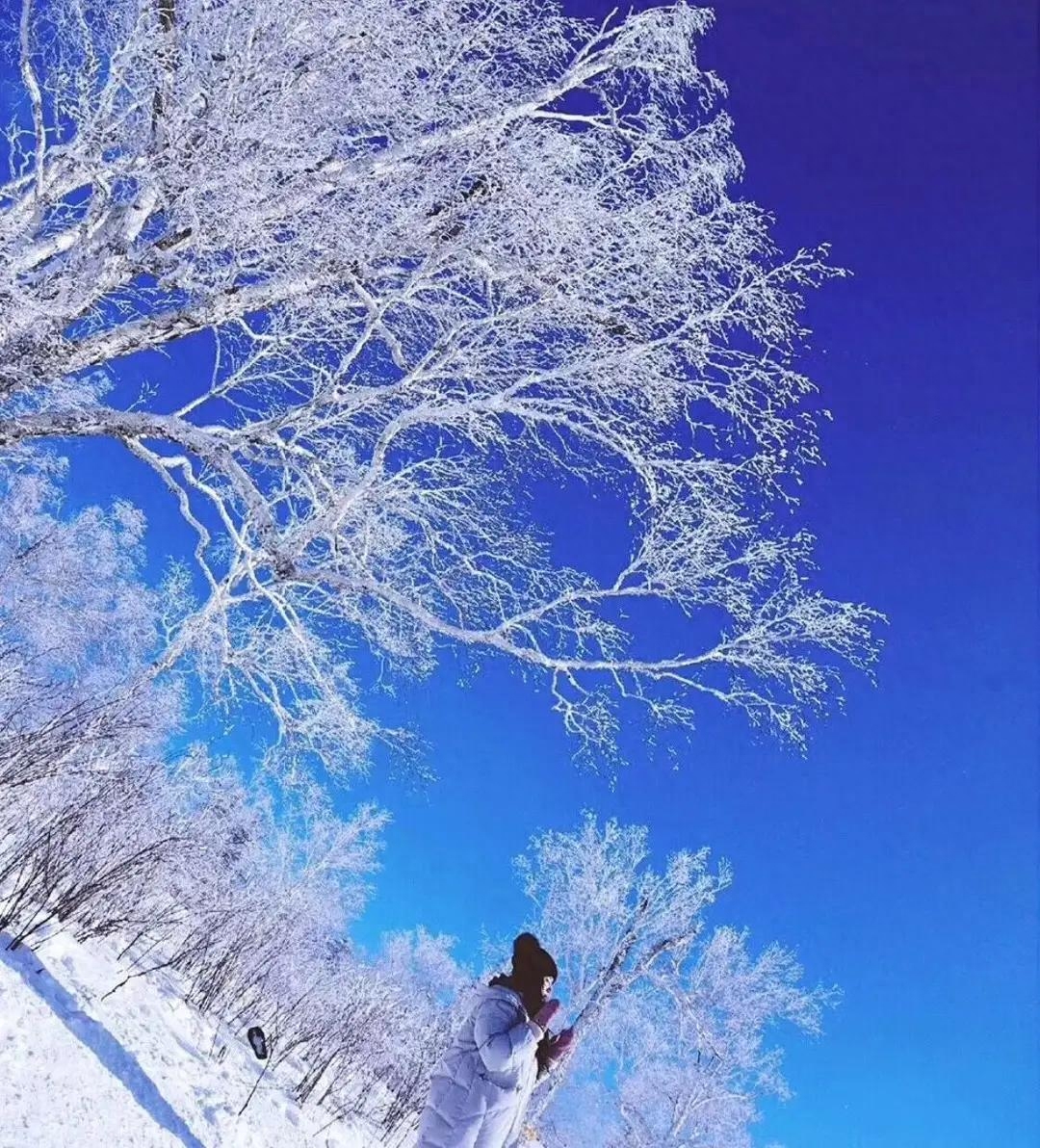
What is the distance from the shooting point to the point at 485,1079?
3873mm

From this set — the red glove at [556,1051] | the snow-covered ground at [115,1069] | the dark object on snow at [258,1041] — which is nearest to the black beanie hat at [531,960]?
the red glove at [556,1051]

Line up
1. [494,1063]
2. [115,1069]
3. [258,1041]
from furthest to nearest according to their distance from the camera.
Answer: [258,1041], [494,1063], [115,1069]

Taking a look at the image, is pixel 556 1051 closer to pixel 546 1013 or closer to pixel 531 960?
pixel 546 1013

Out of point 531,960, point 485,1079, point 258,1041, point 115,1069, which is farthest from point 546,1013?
point 258,1041

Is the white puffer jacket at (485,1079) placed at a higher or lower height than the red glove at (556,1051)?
lower

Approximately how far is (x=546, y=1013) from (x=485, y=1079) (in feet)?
1.32

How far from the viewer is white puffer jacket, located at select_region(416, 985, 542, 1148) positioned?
149 inches

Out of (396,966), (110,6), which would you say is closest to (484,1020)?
(110,6)

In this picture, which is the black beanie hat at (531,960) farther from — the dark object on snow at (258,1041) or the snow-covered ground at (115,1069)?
the dark object on snow at (258,1041)

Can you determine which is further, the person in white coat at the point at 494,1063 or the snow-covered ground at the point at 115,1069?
the person in white coat at the point at 494,1063

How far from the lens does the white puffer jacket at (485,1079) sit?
3785mm

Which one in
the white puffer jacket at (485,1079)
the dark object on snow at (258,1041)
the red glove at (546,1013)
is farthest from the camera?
the dark object on snow at (258,1041)

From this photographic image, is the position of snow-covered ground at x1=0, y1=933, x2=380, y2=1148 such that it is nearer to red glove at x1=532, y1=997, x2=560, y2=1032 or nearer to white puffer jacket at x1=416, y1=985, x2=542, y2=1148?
white puffer jacket at x1=416, y1=985, x2=542, y2=1148

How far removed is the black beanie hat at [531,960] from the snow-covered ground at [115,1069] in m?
1.63
